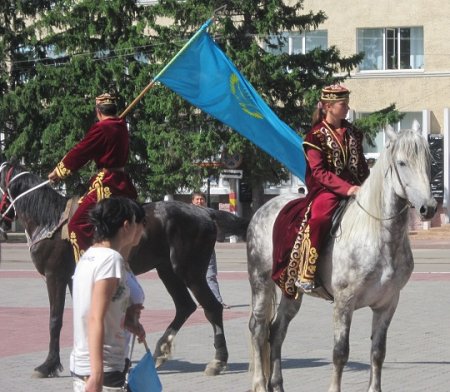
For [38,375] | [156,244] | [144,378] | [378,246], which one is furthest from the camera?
[156,244]

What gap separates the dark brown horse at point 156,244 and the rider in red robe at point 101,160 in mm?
910

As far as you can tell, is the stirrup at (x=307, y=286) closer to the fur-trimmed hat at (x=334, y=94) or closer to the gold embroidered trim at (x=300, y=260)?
the gold embroidered trim at (x=300, y=260)

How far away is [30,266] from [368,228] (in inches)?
788

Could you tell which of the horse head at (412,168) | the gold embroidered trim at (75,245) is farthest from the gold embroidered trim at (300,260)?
the gold embroidered trim at (75,245)

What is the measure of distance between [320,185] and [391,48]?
37798 millimetres

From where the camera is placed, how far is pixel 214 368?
37.2ft

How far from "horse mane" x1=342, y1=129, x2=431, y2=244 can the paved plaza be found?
6.32ft

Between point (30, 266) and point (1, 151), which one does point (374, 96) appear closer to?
point (1, 151)

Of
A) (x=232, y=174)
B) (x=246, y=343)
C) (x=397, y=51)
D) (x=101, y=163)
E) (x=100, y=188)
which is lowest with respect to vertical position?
(x=246, y=343)

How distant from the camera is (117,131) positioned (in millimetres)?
10461

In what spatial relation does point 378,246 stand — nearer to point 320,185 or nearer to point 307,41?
point 320,185

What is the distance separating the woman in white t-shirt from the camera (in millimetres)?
5594

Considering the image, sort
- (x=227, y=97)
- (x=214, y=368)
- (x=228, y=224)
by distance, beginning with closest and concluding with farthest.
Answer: (x=214, y=368) → (x=227, y=97) → (x=228, y=224)

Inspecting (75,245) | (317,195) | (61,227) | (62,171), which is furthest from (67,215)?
(317,195)
